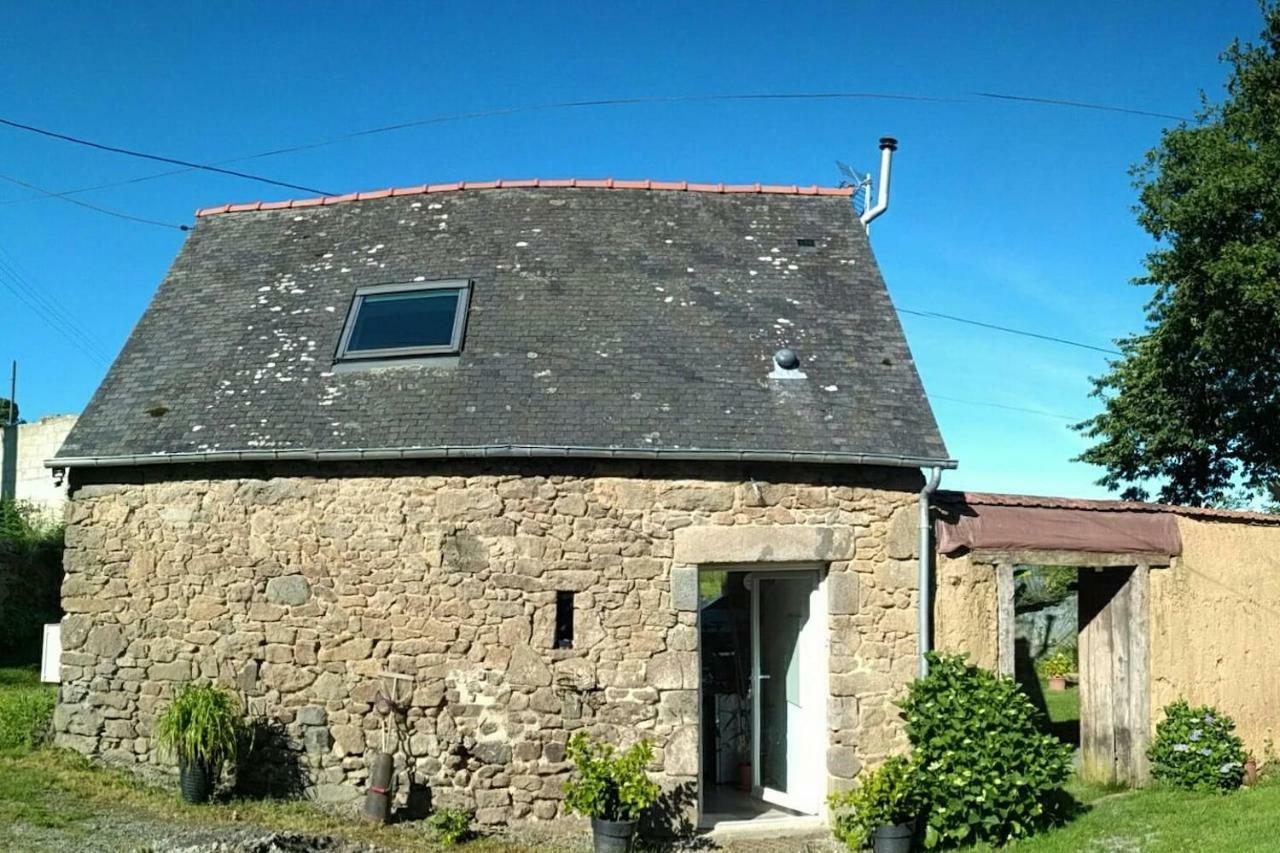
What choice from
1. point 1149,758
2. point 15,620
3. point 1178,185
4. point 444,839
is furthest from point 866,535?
point 15,620

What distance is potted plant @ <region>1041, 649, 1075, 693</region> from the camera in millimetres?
16953

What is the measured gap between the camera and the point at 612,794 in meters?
8.36

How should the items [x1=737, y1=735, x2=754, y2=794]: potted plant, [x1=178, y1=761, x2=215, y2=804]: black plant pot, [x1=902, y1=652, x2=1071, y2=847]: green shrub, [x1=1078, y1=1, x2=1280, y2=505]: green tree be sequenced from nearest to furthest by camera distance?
[x1=902, y1=652, x2=1071, y2=847]: green shrub, [x1=178, y1=761, x2=215, y2=804]: black plant pot, [x1=737, y1=735, x2=754, y2=794]: potted plant, [x1=1078, y1=1, x2=1280, y2=505]: green tree

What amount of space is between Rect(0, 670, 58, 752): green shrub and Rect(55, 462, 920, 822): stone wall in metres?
1.07

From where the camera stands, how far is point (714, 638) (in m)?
10.8

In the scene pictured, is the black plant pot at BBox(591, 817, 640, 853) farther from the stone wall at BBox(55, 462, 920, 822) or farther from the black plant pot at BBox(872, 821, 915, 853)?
the black plant pot at BBox(872, 821, 915, 853)

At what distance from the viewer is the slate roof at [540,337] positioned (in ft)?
30.2

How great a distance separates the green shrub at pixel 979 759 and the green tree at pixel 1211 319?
8091mm

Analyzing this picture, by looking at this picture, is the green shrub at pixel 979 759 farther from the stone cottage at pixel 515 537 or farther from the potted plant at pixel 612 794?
the potted plant at pixel 612 794

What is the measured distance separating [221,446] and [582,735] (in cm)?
392

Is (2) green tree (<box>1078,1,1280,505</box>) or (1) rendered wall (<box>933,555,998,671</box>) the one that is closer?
(1) rendered wall (<box>933,555,998,671</box>)

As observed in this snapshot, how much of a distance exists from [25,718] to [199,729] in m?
2.77

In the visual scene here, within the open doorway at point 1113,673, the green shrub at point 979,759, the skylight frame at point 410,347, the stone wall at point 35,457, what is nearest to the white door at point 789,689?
the green shrub at point 979,759

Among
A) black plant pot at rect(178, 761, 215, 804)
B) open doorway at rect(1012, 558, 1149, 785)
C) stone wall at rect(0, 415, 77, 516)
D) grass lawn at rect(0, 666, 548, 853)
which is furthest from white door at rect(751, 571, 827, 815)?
stone wall at rect(0, 415, 77, 516)
